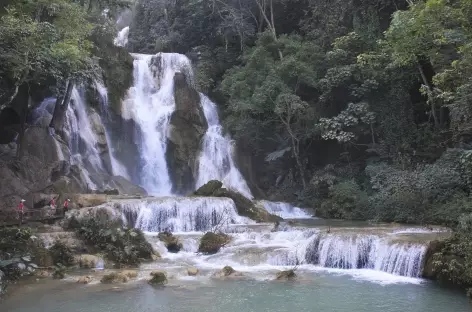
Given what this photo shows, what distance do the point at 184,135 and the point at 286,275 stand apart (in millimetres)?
16670

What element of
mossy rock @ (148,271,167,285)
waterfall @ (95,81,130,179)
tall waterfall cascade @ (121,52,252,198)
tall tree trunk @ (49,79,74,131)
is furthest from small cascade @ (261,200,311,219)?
mossy rock @ (148,271,167,285)

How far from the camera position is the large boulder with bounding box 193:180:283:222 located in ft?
66.5

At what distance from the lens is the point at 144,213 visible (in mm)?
18406

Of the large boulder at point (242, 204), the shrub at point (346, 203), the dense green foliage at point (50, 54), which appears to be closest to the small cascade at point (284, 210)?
the shrub at point (346, 203)

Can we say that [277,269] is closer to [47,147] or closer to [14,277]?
[14,277]

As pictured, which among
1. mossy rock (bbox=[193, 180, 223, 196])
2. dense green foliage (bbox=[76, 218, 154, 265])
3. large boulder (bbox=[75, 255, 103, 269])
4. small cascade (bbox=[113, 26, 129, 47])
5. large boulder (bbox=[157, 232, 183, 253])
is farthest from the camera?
small cascade (bbox=[113, 26, 129, 47])

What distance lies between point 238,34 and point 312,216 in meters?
14.7

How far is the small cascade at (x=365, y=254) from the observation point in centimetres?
1243

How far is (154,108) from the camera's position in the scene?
28.9m

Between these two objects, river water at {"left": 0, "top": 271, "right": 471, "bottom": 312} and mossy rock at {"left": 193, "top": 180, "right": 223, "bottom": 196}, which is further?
mossy rock at {"left": 193, "top": 180, "right": 223, "bottom": 196}

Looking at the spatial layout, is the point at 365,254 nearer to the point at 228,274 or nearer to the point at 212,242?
the point at 228,274

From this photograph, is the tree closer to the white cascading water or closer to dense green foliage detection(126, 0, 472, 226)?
dense green foliage detection(126, 0, 472, 226)

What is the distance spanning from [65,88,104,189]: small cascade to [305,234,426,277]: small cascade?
14.2 m

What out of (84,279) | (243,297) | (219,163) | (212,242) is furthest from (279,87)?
(243,297)
